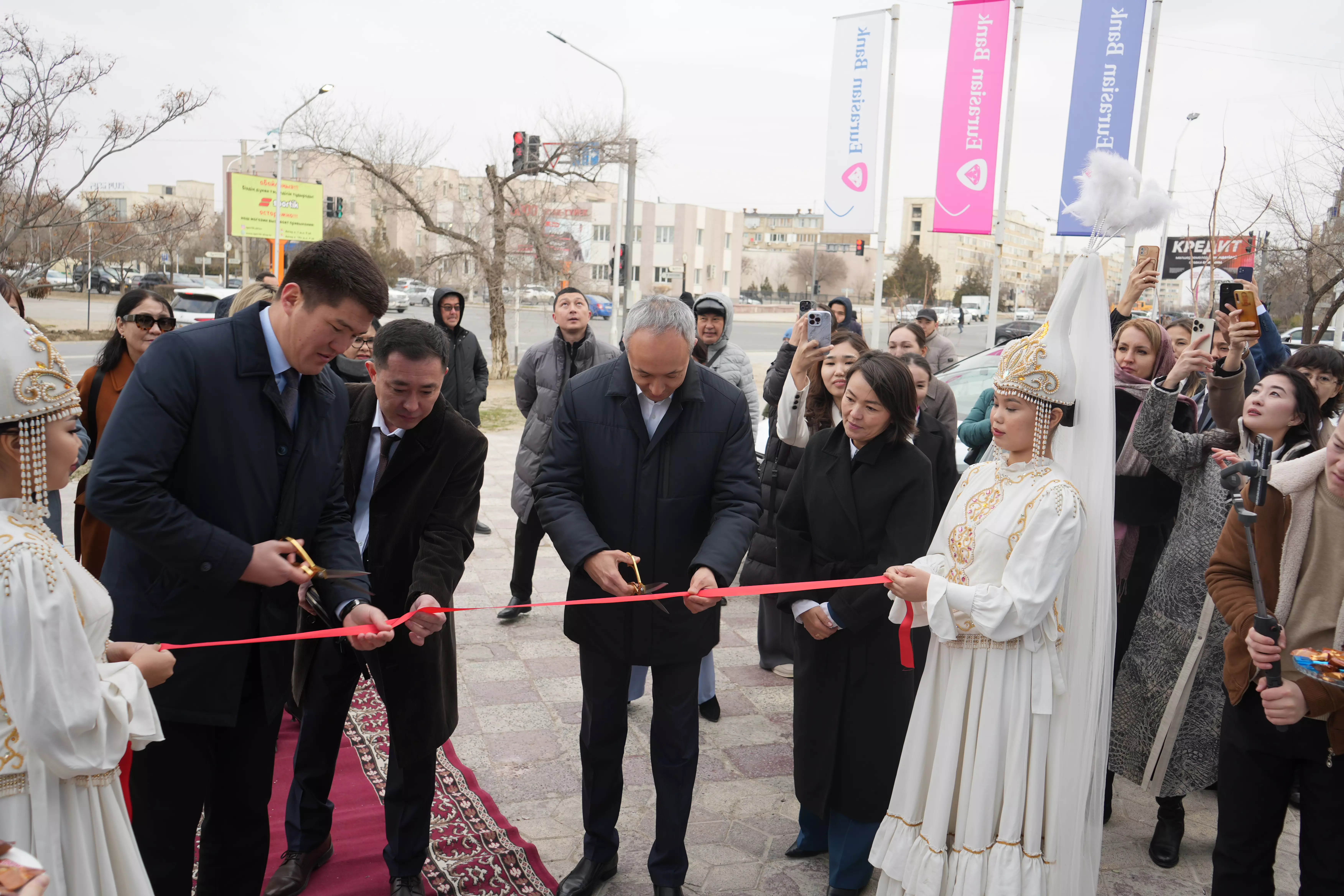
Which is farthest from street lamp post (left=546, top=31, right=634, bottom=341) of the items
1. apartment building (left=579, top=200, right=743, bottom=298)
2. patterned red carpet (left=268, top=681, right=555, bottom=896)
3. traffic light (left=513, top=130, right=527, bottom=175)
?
apartment building (left=579, top=200, right=743, bottom=298)

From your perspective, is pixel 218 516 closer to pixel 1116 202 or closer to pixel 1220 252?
pixel 1116 202

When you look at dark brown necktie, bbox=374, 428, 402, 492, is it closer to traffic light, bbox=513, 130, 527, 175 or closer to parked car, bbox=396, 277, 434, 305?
traffic light, bbox=513, 130, 527, 175

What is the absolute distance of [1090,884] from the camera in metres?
2.81

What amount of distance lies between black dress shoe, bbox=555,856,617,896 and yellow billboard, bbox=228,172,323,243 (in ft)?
83.2

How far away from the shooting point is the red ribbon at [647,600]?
7.94 feet

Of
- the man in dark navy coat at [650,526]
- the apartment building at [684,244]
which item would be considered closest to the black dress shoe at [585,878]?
the man in dark navy coat at [650,526]

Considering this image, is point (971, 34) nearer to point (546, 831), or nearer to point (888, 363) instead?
point (888, 363)

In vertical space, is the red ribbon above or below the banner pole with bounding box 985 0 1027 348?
below

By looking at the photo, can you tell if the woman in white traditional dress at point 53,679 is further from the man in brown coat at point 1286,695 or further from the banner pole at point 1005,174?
the banner pole at point 1005,174

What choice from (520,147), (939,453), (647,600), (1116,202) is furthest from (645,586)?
(520,147)

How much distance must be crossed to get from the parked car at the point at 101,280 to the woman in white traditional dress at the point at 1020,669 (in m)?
41.2

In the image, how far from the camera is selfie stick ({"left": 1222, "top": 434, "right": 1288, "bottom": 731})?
2377 millimetres

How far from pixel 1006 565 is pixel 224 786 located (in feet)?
7.78

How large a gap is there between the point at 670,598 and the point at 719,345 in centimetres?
313
